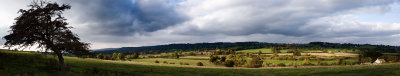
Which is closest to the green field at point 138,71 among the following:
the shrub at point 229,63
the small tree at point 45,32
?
the small tree at point 45,32

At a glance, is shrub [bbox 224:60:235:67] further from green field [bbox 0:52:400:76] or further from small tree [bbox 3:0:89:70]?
small tree [bbox 3:0:89:70]

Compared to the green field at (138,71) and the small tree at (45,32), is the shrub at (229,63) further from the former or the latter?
the small tree at (45,32)

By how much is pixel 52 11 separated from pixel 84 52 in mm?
6869

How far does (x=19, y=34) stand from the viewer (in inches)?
1078

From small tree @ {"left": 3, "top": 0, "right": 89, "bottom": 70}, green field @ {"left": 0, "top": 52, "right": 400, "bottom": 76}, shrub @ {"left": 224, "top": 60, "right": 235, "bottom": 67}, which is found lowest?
shrub @ {"left": 224, "top": 60, "right": 235, "bottom": 67}

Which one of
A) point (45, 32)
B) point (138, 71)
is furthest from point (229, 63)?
point (45, 32)

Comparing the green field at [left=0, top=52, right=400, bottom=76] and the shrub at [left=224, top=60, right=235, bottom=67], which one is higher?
the green field at [left=0, top=52, right=400, bottom=76]

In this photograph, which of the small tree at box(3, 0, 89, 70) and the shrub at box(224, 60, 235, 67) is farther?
the shrub at box(224, 60, 235, 67)

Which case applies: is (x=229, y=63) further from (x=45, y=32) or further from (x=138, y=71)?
(x=45, y=32)

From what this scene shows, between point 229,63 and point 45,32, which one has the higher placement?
point 45,32

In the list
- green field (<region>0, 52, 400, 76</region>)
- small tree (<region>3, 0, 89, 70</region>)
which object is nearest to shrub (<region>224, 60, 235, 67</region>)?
green field (<region>0, 52, 400, 76</region>)

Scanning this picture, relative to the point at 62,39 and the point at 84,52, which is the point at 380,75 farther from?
the point at 62,39

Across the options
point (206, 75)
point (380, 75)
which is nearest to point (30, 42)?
point (206, 75)

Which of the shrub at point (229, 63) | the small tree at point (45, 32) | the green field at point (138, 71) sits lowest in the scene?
the shrub at point (229, 63)
